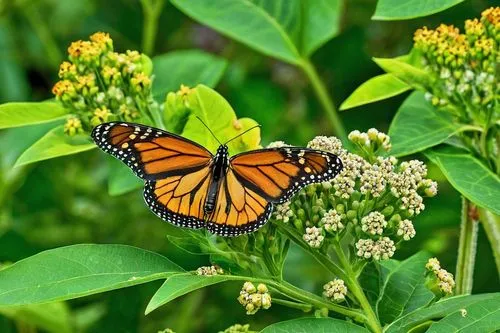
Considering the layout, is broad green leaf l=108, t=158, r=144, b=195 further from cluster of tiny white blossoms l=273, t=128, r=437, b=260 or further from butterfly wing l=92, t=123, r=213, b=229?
cluster of tiny white blossoms l=273, t=128, r=437, b=260

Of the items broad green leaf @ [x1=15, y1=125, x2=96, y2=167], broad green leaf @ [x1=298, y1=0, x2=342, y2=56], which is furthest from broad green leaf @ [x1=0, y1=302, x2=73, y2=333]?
broad green leaf @ [x1=298, y1=0, x2=342, y2=56]

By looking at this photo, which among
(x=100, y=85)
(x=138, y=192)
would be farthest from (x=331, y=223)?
(x=138, y=192)

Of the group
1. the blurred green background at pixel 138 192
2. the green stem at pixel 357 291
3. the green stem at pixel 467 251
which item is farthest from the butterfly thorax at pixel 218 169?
the blurred green background at pixel 138 192

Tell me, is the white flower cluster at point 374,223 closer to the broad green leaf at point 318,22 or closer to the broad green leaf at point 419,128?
the broad green leaf at point 419,128

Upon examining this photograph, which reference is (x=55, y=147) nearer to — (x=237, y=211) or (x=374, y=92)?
(x=237, y=211)

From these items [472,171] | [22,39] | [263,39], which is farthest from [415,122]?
[22,39]
